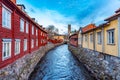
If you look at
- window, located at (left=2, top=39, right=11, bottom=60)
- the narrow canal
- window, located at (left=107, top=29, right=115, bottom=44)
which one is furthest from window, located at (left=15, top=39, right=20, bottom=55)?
window, located at (left=107, top=29, right=115, bottom=44)

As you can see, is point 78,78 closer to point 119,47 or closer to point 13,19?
point 119,47

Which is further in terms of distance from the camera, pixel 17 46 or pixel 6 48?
pixel 17 46

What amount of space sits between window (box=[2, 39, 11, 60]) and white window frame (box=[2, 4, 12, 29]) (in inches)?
43.8

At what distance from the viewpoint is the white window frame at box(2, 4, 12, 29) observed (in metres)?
10.2

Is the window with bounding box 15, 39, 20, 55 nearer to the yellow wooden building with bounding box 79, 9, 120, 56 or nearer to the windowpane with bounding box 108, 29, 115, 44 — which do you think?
the yellow wooden building with bounding box 79, 9, 120, 56

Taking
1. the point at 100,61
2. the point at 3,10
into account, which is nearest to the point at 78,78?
the point at 100,61

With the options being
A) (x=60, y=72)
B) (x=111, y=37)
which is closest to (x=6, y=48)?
(x=111, y=37)

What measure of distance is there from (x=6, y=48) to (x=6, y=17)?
89.8 inches

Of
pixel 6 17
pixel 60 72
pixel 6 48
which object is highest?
pixel 6 17

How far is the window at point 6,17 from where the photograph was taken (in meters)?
10.2

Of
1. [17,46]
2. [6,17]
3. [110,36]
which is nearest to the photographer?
[6,17]

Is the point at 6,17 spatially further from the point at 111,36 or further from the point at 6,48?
the point at 111,36

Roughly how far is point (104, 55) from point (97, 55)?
2281mm

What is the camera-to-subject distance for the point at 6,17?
10.9 metres
